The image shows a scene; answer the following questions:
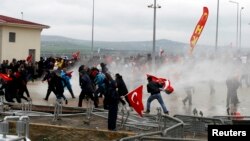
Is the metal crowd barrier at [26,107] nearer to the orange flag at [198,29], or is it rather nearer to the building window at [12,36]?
the orange flag at [198,29]

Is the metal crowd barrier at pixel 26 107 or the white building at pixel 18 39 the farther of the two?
the white building at pixel 18 39

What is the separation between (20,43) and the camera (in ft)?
116

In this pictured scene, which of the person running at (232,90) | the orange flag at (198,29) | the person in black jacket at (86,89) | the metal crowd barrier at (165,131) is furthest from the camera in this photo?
the orange flag at (198,29)

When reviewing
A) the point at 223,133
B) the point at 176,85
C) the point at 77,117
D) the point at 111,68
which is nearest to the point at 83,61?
the point at 111,68

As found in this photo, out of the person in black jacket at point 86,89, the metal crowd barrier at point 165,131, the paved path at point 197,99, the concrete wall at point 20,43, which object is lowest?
the paved path at point 197,99

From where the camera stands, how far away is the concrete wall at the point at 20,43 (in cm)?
3372

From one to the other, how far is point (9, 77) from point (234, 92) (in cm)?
941

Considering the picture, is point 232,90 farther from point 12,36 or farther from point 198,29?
point 12,36

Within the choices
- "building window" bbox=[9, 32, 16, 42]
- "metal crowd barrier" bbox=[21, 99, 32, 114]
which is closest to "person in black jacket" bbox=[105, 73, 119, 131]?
"metal crowd barrier" bbox=[21, 99, 32, 114]

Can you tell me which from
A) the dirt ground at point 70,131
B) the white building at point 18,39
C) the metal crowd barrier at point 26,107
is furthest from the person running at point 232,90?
the white building at point 18,39

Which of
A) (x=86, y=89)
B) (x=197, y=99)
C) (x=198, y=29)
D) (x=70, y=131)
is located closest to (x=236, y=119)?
(x=70, y=131)

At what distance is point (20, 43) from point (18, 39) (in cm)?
34

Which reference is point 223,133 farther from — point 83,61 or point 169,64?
point 83,61

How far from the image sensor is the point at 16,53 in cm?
3509
